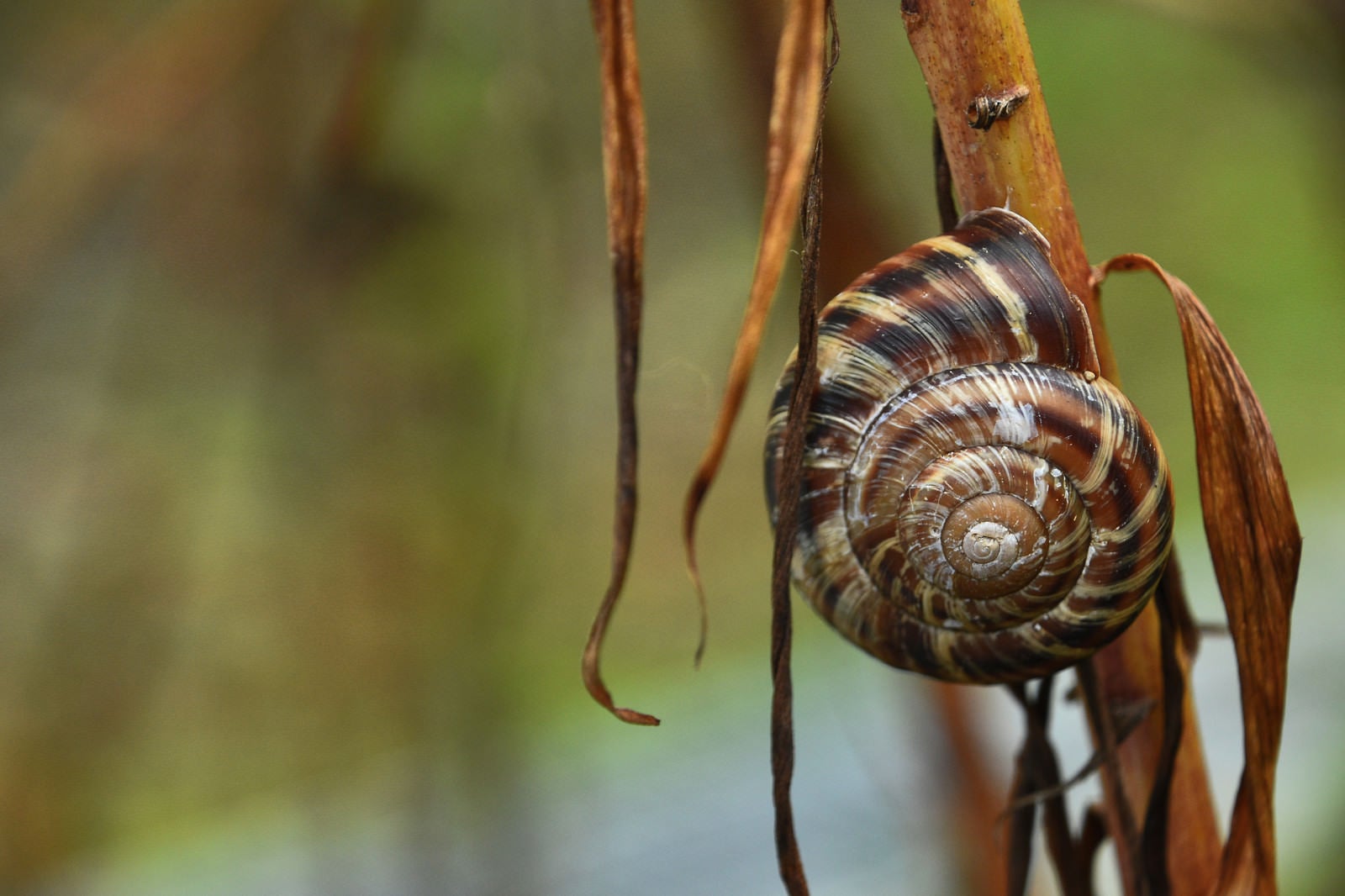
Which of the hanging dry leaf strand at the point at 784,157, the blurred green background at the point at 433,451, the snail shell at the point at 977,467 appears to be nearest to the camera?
the hanging dry leaf strand at the point at 784,157

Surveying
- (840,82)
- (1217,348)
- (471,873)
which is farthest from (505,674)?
(1217,348)

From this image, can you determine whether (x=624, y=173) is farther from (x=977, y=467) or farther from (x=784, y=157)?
(x=977, y=467)

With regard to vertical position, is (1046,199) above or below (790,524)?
above

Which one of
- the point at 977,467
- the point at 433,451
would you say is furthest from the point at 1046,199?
the point at 433,451

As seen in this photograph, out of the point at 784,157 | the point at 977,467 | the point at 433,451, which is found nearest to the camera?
the point at 784,157

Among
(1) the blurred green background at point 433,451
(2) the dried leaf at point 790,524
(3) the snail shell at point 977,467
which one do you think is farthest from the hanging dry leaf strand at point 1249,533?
(1) the blurred green background at point 433,451

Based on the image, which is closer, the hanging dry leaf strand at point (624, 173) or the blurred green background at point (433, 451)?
the hanging dry leaf strand at point (624, 173)

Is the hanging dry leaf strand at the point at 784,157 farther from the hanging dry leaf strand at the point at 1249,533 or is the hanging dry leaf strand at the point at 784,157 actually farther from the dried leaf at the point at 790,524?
the hanging dry leaf strand at the point at 1249,533
